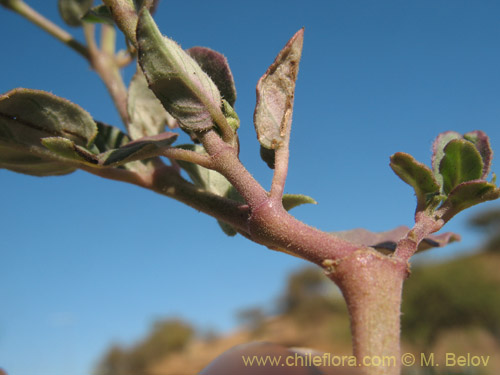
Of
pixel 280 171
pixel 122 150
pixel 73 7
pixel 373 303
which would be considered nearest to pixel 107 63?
pixel 73 7

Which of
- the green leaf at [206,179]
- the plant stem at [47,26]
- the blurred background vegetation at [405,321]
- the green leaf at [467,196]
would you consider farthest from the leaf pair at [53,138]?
the blurred background vegetation at [405,321]

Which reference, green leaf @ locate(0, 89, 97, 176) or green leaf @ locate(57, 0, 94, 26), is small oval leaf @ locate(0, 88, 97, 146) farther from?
green leaf @ locate(57, 0, 94, 26)

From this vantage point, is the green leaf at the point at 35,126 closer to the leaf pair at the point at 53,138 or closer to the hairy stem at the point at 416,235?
the leaf pair at the point at 53,138

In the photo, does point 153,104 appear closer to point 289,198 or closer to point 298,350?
point 289,198

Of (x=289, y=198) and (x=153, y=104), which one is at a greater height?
(x=153, y=104)

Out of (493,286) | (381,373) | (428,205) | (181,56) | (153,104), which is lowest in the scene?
(381,373)

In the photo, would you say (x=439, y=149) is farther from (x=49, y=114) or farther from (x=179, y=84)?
(x=49, y=114)

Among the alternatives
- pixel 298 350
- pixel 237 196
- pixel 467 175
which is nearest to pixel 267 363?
pixel 298 350
